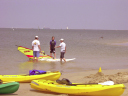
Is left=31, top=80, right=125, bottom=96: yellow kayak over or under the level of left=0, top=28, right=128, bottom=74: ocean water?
under

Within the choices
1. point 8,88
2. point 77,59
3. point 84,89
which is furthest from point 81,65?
point 8,88

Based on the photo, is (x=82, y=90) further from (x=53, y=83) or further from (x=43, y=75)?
(x=43, y=75)

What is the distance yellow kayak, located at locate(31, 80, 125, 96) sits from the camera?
5996 millimetres

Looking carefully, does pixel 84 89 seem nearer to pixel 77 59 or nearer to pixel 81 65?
pixel 81 65

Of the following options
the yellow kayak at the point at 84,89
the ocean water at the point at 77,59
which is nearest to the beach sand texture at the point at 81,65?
the ocean water at the point at 77,59

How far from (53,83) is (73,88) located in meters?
0.83

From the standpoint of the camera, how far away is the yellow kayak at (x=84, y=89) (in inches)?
236

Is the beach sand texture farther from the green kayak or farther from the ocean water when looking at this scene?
the green kayak

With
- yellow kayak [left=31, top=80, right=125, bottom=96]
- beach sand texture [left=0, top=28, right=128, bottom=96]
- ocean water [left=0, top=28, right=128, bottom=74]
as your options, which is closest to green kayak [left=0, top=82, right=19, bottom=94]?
beach sand texture [left=0, top=28, right=128, bottom=96]

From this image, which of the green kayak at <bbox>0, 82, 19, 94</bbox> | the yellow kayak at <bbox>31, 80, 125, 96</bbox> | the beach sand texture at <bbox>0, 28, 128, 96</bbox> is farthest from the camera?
the beach sand texture at <bbox>0, 28, 128, 96</bbox>

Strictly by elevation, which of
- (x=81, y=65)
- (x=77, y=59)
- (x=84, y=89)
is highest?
(x=77, y=59)

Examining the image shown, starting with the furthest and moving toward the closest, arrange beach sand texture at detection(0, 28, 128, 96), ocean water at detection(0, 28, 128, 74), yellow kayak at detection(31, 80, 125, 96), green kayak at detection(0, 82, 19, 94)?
ocean water at detection(0, 28, 128, 74), beach sand texture at detection(0, 28, 128, 96), green kayak at detection(0, 82, 19, 94), yellow kayak at detection(31, 80, 125, 96)

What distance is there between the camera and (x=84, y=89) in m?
6.22

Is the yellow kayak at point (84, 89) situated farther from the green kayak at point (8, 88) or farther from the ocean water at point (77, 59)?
the ocean water at point (77, 59)
